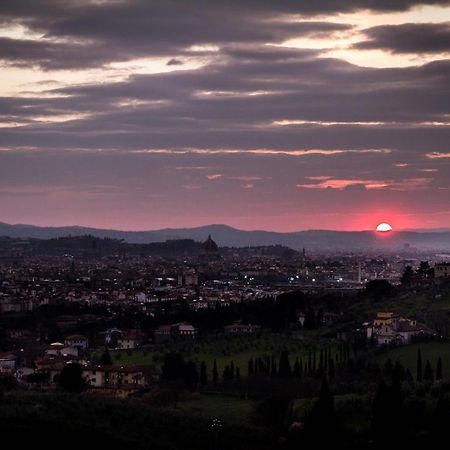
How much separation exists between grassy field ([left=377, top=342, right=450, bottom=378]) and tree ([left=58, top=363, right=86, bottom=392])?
52.5ft

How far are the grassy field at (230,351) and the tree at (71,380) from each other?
13.4 m

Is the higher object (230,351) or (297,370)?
(297,370)

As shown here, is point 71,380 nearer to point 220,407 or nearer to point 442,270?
point 220,407

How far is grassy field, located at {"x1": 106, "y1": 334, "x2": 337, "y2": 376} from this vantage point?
2580 inches

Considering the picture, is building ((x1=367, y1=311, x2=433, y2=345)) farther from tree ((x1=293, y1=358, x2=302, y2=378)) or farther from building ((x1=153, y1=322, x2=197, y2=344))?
building ((x1=153, y1=322, x2=197, y2=344))

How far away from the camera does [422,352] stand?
59031mm

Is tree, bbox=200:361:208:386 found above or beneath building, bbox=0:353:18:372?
above

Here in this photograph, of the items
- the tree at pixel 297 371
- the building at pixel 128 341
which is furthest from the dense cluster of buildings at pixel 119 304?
the tree at pixel 297 371

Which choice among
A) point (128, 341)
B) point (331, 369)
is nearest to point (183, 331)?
point (128, 341)

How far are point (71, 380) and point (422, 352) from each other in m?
20.6

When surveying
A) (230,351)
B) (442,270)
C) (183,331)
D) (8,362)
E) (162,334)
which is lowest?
(8,362)

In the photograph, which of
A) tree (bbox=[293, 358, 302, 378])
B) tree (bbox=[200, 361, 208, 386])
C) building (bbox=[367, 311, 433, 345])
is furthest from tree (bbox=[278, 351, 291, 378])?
building (bbox=[367, 311, 433, 345])

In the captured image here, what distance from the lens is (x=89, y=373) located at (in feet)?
184

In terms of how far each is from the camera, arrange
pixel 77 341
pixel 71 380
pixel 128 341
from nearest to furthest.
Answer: pixel 71 380 → pixel 128 341 → pixel 77 341
